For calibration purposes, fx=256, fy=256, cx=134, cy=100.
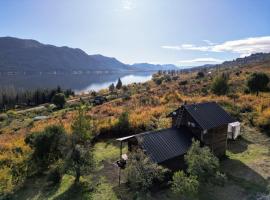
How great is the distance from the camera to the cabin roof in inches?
683

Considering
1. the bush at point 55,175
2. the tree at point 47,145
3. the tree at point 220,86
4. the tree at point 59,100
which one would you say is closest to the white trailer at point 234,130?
the tree at point 47,145

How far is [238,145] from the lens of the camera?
21.0 meters

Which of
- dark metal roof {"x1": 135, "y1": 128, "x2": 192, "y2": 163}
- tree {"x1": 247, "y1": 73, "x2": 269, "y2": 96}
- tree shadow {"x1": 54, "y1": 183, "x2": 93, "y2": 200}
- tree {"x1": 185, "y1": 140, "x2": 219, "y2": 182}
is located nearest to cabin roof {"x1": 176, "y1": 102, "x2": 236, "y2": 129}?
dark metal roof {"x1": 135, "y1": 128, "x2": 192, "y2": 163}

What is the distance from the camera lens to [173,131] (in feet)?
53.7

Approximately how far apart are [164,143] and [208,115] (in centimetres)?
502

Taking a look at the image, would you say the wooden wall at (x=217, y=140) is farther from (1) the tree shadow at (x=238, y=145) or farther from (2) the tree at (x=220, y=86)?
(2) the tree at (x=220, y=86)

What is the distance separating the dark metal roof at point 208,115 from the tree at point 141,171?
17.7 ft

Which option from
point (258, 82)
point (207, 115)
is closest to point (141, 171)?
point (207, 115)

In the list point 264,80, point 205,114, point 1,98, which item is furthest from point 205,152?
point 1,98

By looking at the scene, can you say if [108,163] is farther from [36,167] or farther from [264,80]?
[264,80]

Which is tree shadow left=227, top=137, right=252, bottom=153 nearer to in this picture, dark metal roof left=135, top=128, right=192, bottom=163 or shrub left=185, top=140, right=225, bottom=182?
dark metal roof left=135, top=128, right=192, bottom=163

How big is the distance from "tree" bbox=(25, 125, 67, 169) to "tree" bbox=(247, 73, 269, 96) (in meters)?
30.2

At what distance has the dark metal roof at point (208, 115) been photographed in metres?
17.4

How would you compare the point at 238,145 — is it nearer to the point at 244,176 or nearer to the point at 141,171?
the point at 244,176
